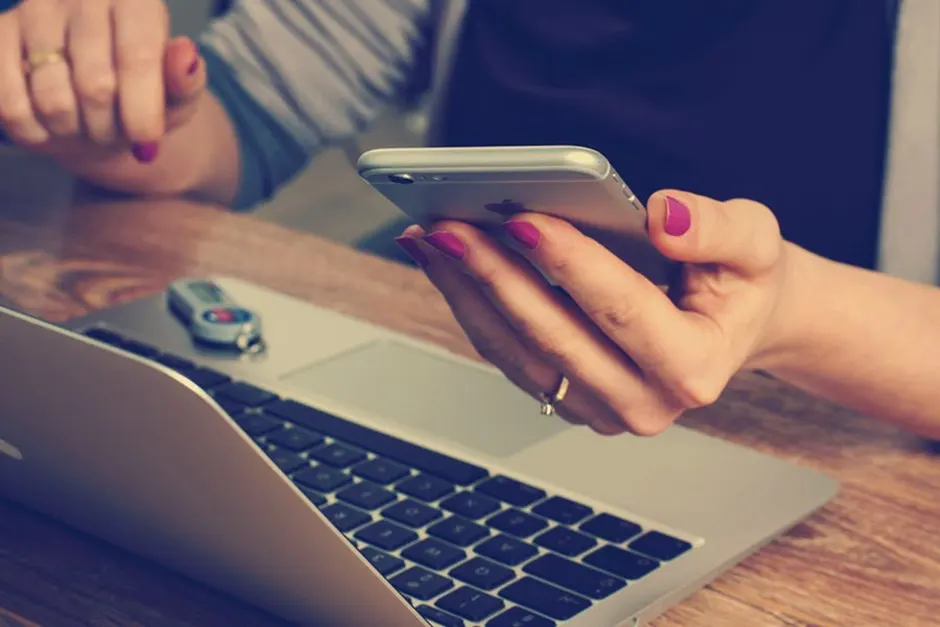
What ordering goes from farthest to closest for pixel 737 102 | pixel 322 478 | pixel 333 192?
1. pixel 333 192
2. pixel 737 102
3. pixel 322 478

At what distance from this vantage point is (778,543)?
580 millimetres

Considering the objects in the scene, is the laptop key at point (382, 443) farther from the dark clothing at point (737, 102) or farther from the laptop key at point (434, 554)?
the dark clothing at point (737, 102)

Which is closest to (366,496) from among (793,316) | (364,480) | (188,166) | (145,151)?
(364,480)

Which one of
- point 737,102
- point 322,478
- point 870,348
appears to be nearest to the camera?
point 322,478

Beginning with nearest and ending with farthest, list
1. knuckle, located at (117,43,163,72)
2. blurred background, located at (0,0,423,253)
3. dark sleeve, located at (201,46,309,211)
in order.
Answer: knuckle, located at (117,43,163,72)
dark sleeve, located at (201,46,309,211)
blurred background, located at (0,0,423,253)

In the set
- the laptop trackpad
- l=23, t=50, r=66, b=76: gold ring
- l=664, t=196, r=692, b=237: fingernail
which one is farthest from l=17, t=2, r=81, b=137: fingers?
l=664, t=196, r=692, b=237: fingernail

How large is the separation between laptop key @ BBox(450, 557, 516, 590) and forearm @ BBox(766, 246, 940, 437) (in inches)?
8.5

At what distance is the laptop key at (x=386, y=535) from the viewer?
520 millimetres

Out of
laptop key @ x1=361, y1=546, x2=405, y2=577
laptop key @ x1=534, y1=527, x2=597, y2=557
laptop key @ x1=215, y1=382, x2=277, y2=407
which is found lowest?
laptop key @ x1=361, y1=546, x2=405, y2=577

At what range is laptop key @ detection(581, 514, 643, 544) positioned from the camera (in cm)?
54

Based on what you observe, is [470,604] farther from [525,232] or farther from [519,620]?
[525,232]

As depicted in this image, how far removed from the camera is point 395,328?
2.60ft

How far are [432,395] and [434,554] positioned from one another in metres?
0.18

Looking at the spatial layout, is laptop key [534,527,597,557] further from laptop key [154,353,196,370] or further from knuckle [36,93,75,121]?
knuckle [36,93,75,121]
